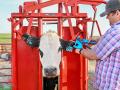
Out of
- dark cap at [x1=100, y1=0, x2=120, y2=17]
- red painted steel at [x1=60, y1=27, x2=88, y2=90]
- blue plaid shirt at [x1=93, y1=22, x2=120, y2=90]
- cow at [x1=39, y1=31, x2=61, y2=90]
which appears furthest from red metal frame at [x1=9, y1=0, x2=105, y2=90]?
blue plaid shirt at [x1=93, y1=22, x2=120, y2=90]

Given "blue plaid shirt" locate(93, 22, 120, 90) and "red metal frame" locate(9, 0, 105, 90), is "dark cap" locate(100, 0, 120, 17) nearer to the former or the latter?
"blue plaid shirt" locate(93, 22, 120, 90)

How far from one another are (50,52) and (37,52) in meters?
0.34

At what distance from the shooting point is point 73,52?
5.19 m

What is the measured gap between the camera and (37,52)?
5.12 meters

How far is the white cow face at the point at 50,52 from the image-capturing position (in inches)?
189

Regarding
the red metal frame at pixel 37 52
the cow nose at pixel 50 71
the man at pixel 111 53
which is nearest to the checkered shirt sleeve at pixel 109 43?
the man at pixel 111 53

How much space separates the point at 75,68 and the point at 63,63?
0.81ft

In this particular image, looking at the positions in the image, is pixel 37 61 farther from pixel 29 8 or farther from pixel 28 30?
pixel 29 8

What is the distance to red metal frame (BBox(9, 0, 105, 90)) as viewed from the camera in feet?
16.2

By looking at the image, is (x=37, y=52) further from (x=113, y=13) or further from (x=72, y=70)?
(x=113, y=13)

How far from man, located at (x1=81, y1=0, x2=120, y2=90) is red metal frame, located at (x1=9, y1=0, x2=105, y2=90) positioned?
4.12 feet

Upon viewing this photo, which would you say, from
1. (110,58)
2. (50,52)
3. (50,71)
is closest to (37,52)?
(50,52)

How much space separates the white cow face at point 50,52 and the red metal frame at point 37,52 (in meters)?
0.18

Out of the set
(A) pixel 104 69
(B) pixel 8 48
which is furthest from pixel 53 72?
(B) pixel 8 48
